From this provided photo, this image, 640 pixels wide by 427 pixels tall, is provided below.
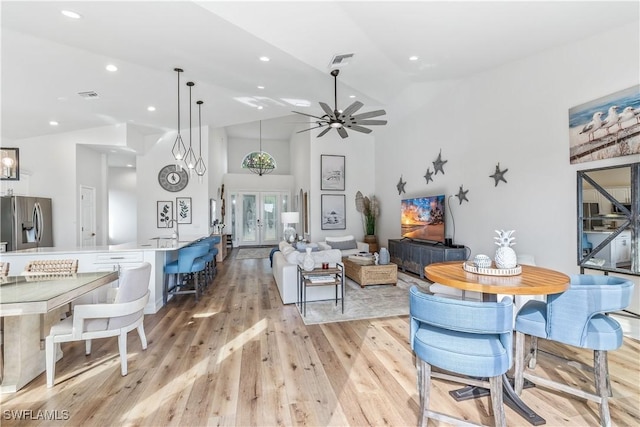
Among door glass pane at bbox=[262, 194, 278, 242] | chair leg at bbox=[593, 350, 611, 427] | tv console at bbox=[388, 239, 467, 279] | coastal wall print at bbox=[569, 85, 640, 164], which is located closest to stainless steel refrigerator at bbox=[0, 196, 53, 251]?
door glass pane at bbox=[262, 194, 278, 242]

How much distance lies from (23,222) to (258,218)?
6955 mm

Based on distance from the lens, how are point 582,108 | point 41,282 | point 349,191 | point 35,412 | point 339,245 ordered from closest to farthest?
1. point 35,412
2. point 41,282
3. point 582,108
4. point 339,245
5. point 349,191

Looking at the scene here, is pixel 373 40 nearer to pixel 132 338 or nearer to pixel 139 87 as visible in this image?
pixel 139 87

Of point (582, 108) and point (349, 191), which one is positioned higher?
point (582, 108)

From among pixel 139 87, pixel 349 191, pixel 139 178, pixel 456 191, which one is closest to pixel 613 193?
pixel 456 191

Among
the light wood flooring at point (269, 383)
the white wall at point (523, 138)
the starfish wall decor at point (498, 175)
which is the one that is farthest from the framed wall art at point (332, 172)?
the light wood flooring at point (269, 383)

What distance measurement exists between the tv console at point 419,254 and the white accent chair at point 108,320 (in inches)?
180

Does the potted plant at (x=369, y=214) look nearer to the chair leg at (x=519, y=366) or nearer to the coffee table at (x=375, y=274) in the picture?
the coffee table at (x=375, y=274)

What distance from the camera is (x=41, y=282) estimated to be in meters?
2.40

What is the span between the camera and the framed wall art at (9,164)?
232 inches

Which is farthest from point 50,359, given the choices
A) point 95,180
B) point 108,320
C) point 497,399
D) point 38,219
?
point 95,180

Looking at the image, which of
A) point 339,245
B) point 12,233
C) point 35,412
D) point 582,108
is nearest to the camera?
point 35,412

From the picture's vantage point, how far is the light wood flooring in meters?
1.93

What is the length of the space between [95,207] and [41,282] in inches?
232
